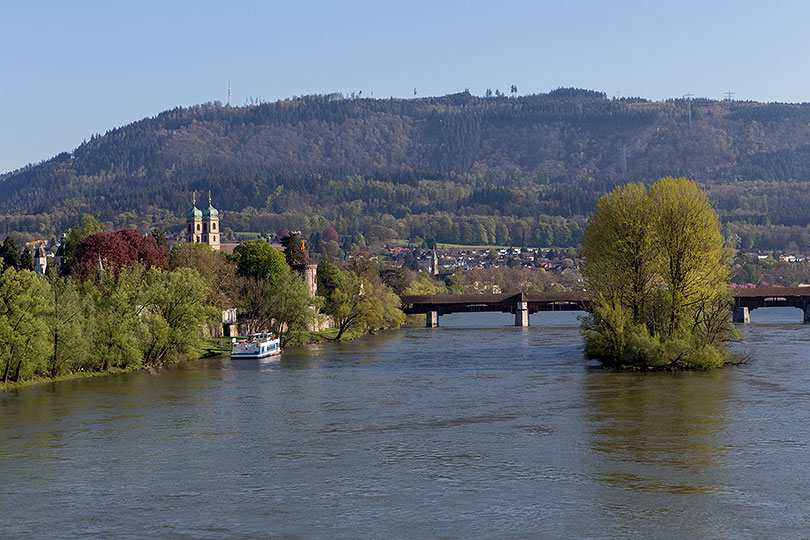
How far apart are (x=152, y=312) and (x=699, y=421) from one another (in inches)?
1580

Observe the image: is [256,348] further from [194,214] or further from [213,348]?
[194,214]

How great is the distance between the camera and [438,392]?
63.0 metres

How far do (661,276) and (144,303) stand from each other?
3308 centimetres

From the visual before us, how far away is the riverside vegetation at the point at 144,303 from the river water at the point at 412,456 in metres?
2.89

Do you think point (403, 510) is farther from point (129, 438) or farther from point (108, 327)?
point (108, 327)

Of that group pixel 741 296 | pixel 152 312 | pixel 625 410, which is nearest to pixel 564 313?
pixel 741 296

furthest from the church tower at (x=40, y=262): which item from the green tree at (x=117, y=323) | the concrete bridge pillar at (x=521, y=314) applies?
the green tree at (x=117, y=323)

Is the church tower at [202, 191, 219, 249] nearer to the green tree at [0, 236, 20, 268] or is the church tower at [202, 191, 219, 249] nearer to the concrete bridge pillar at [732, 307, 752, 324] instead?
the green tree at [0, 236, 20, 268]

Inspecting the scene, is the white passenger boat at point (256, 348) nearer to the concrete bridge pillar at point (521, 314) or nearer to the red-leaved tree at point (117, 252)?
the red-leaved tree at point (117, 252)

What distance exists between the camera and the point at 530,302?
14688 centimetres

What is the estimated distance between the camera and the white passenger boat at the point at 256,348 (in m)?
89.0

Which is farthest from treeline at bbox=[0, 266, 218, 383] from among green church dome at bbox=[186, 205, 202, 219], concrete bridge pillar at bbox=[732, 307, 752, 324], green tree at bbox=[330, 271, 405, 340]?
green church dome at bbox=[186, 205, 202, 219]

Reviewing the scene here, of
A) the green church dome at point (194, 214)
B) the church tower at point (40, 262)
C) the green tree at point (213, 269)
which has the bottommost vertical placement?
the green tree at point (213, 269)

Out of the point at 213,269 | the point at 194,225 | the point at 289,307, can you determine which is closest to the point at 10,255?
the point at 213,269
